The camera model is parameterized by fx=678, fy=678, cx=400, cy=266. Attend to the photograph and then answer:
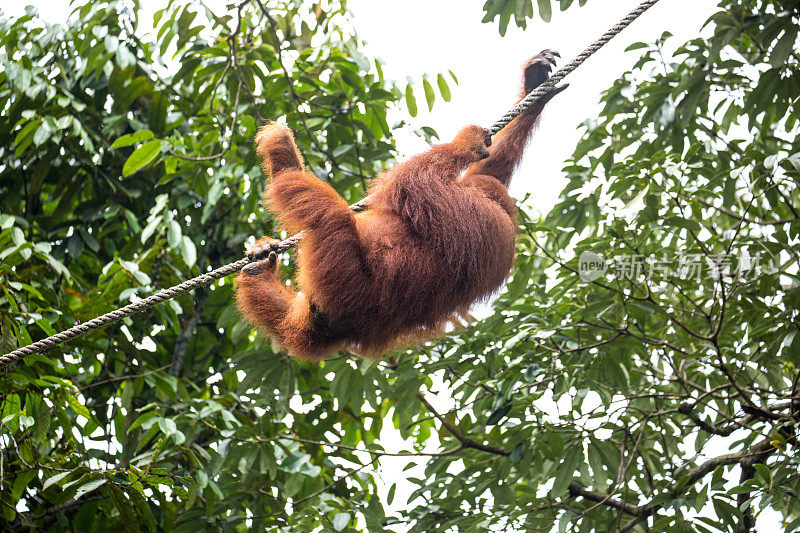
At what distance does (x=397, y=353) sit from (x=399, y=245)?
5.54ft

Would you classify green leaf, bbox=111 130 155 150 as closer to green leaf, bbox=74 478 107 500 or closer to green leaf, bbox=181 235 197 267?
green leaf, bbox=181 235 197 267

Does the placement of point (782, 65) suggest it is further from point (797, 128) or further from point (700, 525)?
point (700, 525)

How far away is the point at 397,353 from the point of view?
4383 mm

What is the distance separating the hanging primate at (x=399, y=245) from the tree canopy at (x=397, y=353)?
601 mm

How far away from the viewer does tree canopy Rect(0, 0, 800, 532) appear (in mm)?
3385

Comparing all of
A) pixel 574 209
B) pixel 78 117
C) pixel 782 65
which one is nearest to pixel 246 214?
pixel 78 117

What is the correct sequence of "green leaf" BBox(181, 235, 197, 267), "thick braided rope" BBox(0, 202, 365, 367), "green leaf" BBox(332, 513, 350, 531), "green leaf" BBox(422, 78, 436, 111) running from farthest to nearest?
"green leaf" BBox(422, 78, 436, 111), "green leaf" BBox(181, 235, 197, 267), "green leaf" BBox(332, 513, 350, 531), "thick braided rope" BBox(0, 202, 365, 367)

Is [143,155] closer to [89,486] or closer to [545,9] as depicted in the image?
[89,486]

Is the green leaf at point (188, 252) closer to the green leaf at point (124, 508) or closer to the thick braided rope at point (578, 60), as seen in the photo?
the green leaf at point (124, 508)

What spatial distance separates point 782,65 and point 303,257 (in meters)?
2.49

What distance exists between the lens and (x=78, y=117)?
190 inches

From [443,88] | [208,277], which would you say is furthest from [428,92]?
[208,277]

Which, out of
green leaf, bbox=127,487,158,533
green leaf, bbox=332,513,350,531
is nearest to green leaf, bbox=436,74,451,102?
green leaf, bbox=332,513,350,531

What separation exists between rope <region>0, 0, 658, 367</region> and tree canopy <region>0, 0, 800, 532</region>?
0.48 meters
